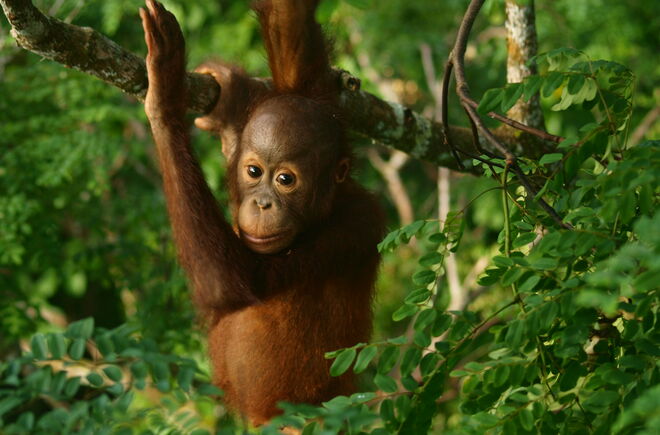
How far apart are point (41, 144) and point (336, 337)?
2.43 metres

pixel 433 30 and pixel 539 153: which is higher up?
pixel 433 30

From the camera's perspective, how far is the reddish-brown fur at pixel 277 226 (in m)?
3.61

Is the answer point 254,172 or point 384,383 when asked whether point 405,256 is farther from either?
point 384,383

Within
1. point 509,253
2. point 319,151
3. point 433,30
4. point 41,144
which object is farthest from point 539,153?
point 433,30

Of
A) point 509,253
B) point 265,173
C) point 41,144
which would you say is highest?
point 41,144

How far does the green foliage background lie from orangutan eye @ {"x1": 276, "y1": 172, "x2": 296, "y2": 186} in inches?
34.6

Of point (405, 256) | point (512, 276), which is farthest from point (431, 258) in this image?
point (405, 256)

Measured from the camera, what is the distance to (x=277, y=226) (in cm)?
364

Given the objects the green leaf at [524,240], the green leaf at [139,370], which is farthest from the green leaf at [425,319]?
the green leaf at [139,370]

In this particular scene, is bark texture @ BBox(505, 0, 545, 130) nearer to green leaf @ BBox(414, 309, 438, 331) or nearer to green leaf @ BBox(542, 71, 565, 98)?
green leaf @ BBox(542, 71, 565, 98)

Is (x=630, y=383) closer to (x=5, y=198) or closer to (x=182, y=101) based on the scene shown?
(x=182, y=101)

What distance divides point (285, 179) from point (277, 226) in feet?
0.83

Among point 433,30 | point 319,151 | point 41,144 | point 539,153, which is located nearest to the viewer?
point 319,151

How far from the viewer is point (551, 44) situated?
21.6 ft
